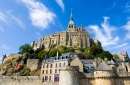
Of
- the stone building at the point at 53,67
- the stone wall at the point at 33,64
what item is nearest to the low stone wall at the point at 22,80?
the stone building at the point at 53,67

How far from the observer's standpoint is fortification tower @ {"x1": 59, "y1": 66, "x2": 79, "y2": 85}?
26497mm

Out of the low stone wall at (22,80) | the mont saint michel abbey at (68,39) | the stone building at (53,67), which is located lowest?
the low stone wall at (22,80)

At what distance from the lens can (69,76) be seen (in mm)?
26688

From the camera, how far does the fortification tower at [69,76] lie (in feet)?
86.9

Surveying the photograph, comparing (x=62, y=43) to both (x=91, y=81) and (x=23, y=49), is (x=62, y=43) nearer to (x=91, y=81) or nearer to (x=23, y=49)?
(x=23, y=49)

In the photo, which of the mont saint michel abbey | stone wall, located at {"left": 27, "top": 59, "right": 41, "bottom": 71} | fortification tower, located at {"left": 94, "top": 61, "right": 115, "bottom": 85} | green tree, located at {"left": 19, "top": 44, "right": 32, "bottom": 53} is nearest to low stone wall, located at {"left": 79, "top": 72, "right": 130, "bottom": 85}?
fortification tower, located at {"left": 94, "top": 61, "right": 115, "bottom": 85}

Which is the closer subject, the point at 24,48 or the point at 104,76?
the point at 104,76

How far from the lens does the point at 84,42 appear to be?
69.9 m

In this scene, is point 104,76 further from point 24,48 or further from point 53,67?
point 24,48

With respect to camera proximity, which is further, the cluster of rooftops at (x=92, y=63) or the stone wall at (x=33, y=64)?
the stone wall at (x=33, y=64)

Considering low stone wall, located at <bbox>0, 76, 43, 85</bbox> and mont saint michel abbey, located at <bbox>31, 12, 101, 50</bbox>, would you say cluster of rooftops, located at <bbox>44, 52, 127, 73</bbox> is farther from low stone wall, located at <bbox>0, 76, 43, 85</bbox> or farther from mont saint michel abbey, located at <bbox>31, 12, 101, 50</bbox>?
mont saint michel abbey, located at <bbox>31, 12, 101, 50</bbox>

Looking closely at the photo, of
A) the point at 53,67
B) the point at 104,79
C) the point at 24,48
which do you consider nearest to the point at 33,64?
A: the point at 53,67

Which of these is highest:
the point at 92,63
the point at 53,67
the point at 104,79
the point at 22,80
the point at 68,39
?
the point at 68,39

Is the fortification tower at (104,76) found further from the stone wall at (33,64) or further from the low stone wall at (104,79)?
the stone wall at (33,64)
